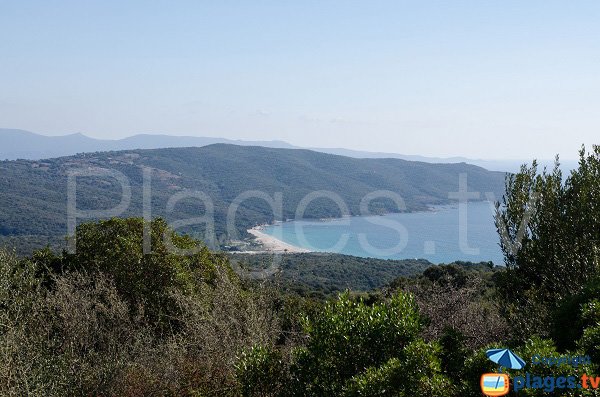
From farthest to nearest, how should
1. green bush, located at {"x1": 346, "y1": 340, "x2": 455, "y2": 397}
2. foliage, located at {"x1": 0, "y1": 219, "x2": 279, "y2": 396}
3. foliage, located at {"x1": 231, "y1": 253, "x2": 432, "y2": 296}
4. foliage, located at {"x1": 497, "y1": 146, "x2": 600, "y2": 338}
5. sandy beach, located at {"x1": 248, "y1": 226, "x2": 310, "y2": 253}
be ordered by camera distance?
sandy beach, located at {"x1": 248, "y1": 226, "x2": 310, "y2": 253} < foliage, located at {"x1": 231, "y1": 253, "x2": 432, "y2": 296} < foliage, located at {"x1": 497, "y1": 146, "x2": 600, "y2": 338} < foliage, located at {"x1": 0, "y1": 219, "x2": 279, "y2": 396} < green bush, located at {"x1": 346, "y1": 340, "x2": 455, "y2": 397}

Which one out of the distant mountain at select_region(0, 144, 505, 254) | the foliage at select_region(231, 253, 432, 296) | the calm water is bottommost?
the calm water

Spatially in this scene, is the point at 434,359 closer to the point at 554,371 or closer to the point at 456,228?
the point at 554,371

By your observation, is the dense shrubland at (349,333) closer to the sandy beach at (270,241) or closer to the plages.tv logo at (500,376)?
the plages.tv logo at (500,376)

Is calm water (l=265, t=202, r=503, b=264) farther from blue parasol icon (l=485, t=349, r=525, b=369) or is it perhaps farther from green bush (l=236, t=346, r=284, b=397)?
blue parasol icon (l=485, t=349, r=525, b=369)

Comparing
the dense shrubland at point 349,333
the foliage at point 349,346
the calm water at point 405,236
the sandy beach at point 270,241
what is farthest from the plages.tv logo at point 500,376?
the calm water at point 405,236

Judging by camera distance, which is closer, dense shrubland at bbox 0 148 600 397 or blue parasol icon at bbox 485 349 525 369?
blue parasol icon at bbox 485 349 525 369

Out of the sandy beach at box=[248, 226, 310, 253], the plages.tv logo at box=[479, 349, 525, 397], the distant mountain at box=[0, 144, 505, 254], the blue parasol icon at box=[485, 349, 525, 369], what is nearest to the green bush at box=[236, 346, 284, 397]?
the plages.tv logo at box=[479, 349, 525, 397]
